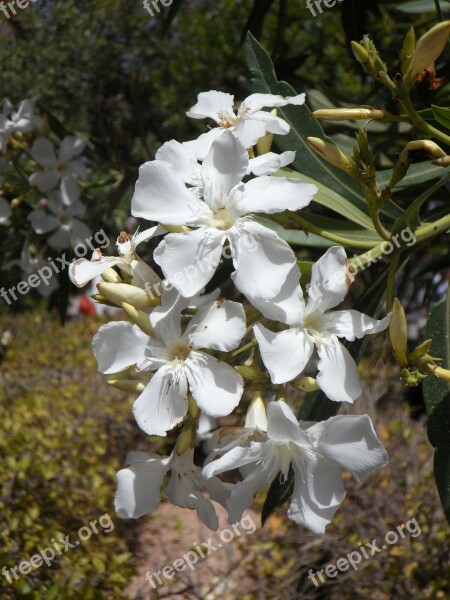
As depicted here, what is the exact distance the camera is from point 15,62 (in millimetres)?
5328

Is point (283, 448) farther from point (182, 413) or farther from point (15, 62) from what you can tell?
point (15, 62)

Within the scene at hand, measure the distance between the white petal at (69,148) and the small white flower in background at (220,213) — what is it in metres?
1.32

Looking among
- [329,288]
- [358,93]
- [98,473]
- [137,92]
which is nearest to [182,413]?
[329,288]

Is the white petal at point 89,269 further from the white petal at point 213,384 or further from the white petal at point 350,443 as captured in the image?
the white petal at point 350,443

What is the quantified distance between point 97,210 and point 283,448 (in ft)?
5.07

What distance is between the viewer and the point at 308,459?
76 cm

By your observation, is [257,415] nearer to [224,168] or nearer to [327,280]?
[327,280]

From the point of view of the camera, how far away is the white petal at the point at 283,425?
70 cm

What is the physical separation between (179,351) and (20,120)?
140cm
